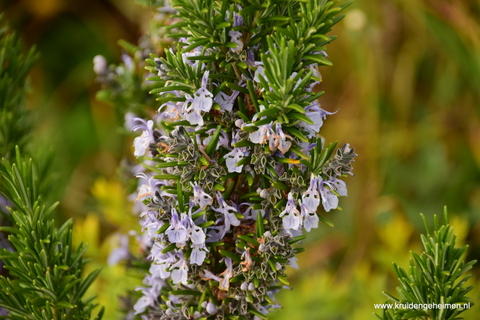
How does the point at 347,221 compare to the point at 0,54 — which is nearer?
the point at 0,54

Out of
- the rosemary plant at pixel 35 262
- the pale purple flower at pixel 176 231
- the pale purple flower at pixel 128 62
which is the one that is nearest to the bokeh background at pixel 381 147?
the pale purple flower at pixel 128 62

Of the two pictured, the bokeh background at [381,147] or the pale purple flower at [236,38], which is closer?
the pale purple flower at [236,38]

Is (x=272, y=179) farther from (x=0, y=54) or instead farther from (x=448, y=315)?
(x=0, y=54)

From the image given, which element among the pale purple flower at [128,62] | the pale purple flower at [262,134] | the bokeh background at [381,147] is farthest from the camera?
the bokeh background at [381,147]

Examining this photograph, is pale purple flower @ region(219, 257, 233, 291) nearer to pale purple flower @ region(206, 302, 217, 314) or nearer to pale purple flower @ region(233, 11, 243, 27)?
pale purple flower @ region(206, 302, 217, 314)

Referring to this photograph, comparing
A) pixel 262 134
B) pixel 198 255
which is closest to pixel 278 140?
pixel 262 134

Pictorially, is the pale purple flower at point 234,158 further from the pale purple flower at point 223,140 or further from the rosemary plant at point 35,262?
the rosemary plant at point 35,262

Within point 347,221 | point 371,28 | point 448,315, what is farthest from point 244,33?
point 347,221
